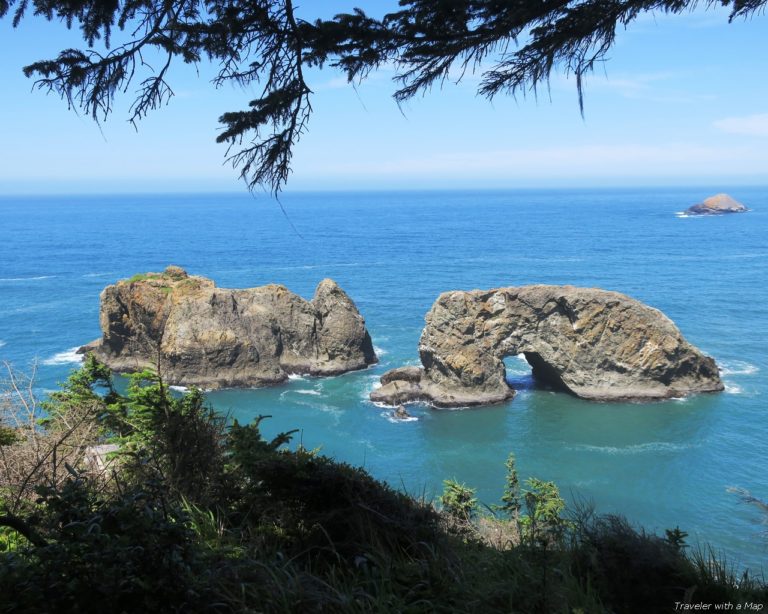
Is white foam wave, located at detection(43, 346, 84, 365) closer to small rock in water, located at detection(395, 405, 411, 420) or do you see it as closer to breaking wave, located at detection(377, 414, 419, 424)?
breaking wave, located at detection(377, 414, 419, 424)

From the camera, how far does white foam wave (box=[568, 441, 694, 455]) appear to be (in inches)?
1280

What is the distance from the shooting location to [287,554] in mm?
5219

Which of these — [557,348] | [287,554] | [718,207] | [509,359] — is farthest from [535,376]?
[718,207]

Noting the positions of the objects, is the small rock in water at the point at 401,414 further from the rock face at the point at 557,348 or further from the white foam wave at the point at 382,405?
the rock face at the point at 557,348

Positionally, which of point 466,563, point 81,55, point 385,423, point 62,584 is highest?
point 81,55

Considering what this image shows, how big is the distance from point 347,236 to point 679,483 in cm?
9548

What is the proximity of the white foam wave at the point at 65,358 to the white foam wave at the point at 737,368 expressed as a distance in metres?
42.8

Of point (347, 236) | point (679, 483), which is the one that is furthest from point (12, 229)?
point (679, 483)

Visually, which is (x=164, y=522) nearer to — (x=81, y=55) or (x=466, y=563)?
(x=466, y=563)

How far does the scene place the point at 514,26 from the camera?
6.31 m

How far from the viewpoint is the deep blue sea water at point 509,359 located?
2923 cm

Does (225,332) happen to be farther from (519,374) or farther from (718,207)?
(718,207)

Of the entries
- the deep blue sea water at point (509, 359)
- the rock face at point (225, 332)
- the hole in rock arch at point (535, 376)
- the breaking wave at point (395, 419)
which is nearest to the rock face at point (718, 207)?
the deep blue sea water at point (509, 359)

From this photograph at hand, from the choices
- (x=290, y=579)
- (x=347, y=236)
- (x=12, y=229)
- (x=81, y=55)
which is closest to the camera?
(x=290, y=579)
